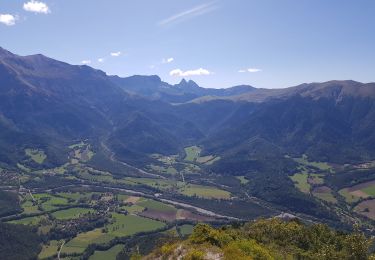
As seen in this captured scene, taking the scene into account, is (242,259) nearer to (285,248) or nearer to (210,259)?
(210,259)

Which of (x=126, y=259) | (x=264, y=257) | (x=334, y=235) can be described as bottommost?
(x=126, y=259)

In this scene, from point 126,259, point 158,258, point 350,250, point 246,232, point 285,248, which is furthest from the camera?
point 126,259

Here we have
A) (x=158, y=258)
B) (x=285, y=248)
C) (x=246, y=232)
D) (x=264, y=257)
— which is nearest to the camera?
(x=158, y=258)

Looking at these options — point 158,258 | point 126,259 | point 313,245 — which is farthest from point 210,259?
point 126,259

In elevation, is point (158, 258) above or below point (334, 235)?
above

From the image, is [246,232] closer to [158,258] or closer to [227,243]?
[227,243]

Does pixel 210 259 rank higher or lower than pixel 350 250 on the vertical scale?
higher

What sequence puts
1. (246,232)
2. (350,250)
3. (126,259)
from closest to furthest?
1. (350,250)
2. (246,232)
3. (126,259)

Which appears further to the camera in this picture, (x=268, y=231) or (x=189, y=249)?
(x=268, y=231)

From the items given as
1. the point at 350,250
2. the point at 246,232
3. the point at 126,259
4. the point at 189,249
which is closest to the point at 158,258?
the point at 189,249
